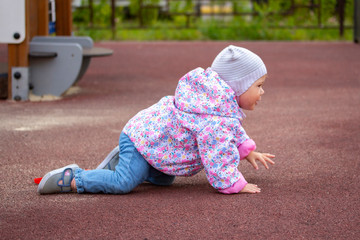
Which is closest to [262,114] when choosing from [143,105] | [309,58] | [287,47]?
[143,105]

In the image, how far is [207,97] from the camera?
3.17 m

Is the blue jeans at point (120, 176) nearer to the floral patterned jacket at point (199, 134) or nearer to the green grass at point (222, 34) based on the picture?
the floral patterned jacket at point (199, 134)

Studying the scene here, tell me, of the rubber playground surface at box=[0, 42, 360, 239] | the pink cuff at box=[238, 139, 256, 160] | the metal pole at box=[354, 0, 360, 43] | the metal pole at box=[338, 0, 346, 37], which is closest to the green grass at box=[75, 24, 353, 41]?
the metal pole at box=[338, 0, 346, 37]

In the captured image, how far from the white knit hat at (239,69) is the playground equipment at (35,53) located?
3157 mm

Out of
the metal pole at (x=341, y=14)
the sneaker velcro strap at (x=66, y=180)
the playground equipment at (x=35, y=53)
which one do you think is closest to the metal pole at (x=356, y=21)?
the metal pole at (x=341, y=14)

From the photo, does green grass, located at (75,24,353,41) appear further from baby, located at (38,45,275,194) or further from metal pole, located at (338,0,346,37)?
baby, located at (38,45,275,194)

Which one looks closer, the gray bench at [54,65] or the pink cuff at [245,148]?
the pink cuff at [245,148]

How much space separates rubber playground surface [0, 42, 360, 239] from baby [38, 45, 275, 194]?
0.24 ft

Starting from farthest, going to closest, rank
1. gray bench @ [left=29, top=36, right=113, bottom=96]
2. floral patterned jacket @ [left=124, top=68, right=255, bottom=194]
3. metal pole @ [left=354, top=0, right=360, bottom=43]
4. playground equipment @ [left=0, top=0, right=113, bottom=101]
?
1. metal pole @ [left=354, top=0, right=360, bottom=43]
2. gray bench @ [left=29, top=36, right=113, bottom=96]
3. playground equipment @ [left=0, top=0, right=113, bottom=101]
4. floral patterned jacket @ [left=124, top=68, right=255, bottom=194]

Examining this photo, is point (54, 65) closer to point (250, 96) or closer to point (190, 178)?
point (190, 178)

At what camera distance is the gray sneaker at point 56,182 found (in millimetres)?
3182

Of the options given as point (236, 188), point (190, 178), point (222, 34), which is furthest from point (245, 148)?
point (222, 34)

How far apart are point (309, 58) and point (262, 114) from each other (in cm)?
427

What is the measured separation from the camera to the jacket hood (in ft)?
10.3
